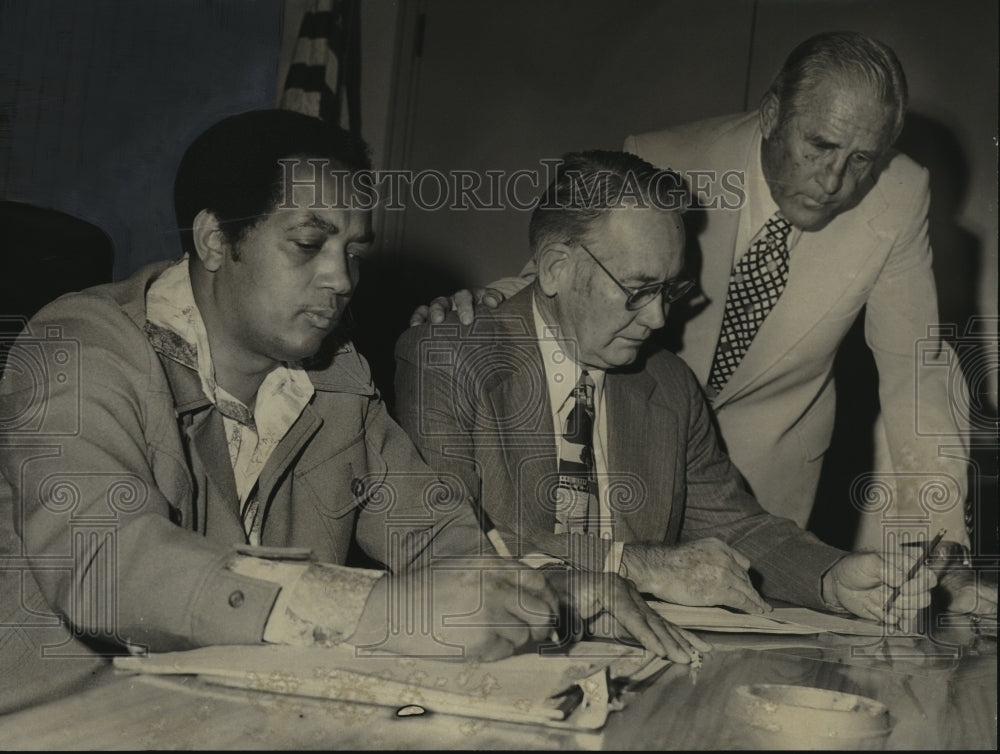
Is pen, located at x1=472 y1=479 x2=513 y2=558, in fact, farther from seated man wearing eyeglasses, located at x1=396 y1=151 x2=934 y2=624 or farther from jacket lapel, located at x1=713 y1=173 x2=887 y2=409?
jacket lapel, located at x1=713 y1=173 x2=887 y2=409

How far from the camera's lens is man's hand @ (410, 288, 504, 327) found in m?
1.70

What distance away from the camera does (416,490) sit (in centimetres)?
147

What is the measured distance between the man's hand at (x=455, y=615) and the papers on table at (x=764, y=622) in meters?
0.34

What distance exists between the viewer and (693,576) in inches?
59.8

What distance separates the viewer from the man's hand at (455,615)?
105cm

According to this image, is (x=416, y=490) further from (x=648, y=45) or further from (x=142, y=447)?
(x=648, y=45)

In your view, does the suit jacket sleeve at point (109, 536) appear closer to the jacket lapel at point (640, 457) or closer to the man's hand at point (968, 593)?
the jacket lapel at point (640, 457)

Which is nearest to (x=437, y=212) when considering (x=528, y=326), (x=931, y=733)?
(x=528, y=326)

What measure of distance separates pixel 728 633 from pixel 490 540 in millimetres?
332

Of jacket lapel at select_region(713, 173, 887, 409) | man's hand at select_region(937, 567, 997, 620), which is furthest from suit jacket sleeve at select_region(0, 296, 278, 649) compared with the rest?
jacket lapel at select_region(713, 173, 887, 409)

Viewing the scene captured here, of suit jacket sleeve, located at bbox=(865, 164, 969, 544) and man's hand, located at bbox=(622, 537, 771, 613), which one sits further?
suit jacket sleeve, located at bbox=(865, 164, 969, 544)

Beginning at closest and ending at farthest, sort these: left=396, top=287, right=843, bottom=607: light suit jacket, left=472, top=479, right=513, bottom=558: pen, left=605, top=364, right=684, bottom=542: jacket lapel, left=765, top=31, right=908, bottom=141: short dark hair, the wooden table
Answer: the wooden table
left=472, top=479, right=513, bottom=558: pen
left=396, top=287, right=843, bottom=607: light suit jacket
left=605, top=364, right=684, bottom=542: jacket lapel
left=765, top=31, right=908, bottom=141: short dark hair

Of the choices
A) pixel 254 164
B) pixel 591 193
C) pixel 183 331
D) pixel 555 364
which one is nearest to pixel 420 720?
pixel 183 331

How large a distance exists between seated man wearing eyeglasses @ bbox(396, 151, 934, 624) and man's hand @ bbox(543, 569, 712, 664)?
24 centimetres
